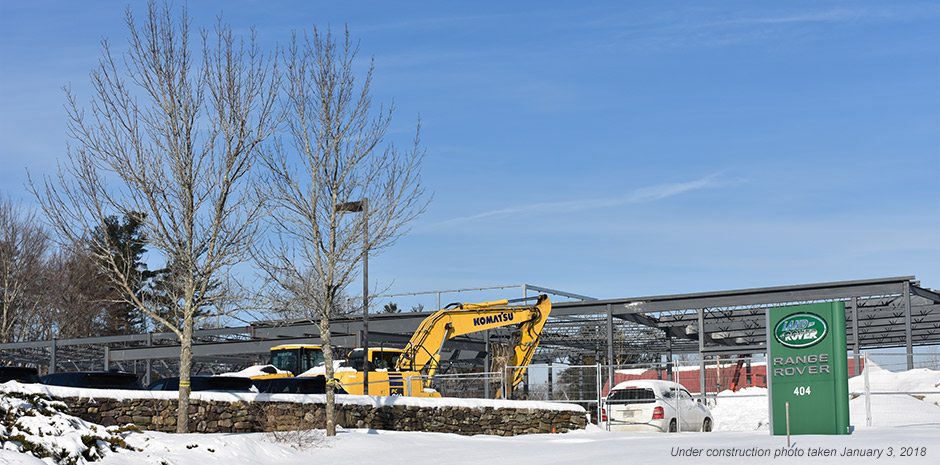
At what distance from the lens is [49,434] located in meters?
17.3

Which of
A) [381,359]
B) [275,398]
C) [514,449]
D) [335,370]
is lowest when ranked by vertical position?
[514,449]

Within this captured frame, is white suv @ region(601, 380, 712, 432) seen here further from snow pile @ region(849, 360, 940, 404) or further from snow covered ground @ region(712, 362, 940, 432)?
snow pile @ region(849, 360, 940, 404)

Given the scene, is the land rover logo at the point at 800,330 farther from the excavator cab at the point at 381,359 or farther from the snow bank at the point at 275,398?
the excavator cab at the point at 381,359

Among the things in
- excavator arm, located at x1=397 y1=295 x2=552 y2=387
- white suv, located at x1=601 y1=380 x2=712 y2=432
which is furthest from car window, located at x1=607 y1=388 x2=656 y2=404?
excavator arm, located at x1=397 y1=295 x2=552 y2=387

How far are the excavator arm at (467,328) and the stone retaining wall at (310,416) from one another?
3.08m

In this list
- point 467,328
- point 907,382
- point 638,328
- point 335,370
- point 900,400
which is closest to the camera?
point 900,400

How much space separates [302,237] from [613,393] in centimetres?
1020

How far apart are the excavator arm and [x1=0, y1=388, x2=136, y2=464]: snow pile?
12.5 m

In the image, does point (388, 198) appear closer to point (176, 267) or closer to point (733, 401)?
point (176, 267)

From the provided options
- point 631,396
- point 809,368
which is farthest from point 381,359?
point 809,368

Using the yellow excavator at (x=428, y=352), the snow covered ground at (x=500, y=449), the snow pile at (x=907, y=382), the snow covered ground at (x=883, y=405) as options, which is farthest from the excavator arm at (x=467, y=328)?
the snow pile at (x=907, y=382)

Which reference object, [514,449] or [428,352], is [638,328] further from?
[514,449]

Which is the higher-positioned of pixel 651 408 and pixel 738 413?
pixel 651 408

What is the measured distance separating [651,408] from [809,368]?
6.72 m
